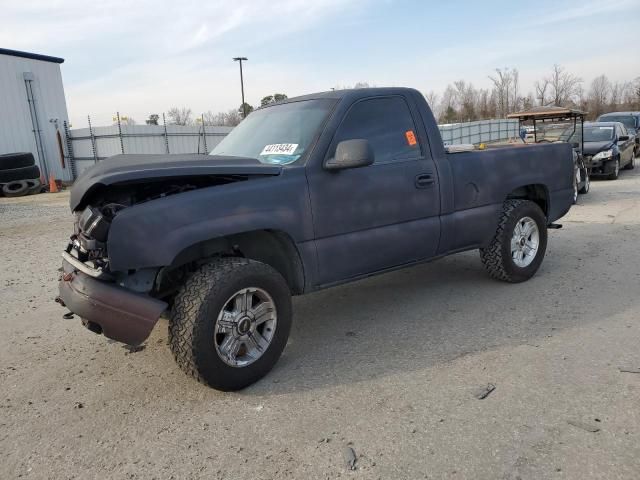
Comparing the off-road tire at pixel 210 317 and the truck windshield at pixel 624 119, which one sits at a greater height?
the truck windshield at pixel 624 119

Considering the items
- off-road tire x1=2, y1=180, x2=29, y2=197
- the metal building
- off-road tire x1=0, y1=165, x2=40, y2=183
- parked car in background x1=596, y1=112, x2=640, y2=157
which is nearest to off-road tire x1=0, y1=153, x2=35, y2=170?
off-road tire x1=0, y1=165, x2=40, y2=183

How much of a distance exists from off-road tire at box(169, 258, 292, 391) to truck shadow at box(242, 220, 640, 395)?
199 millimetres

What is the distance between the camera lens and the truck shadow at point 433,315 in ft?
12.2

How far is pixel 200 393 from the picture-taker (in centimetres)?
336

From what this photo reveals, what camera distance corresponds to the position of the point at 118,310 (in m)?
3.03

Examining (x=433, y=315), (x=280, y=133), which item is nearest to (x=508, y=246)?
(x=433, y=315)

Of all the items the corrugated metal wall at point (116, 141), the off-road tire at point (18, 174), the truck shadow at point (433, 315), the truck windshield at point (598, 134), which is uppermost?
the corrugated metal wall at point (116, 141)

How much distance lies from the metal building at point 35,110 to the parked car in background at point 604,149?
2090 centimetres

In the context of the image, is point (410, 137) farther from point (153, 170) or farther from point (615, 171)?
point (615, 171)

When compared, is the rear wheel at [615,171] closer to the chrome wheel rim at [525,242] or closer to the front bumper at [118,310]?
the chrome wheel rim at [525,242]

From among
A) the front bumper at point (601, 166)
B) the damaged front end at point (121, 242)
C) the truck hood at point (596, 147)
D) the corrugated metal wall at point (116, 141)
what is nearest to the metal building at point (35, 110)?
the corrugated metal wall at point (116, 141)

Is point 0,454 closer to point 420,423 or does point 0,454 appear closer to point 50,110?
point 420,423

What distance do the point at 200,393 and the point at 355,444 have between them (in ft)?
3.73

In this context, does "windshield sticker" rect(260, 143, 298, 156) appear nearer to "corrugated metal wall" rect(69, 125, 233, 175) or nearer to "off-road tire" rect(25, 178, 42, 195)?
"off-road tire" rect(25, 178, 42, 195)
